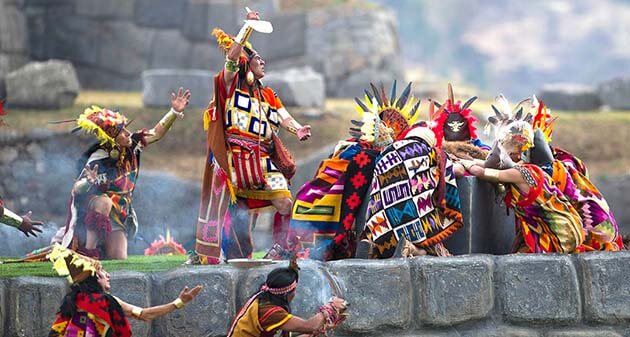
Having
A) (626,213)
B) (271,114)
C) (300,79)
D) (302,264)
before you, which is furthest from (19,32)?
(302,264)

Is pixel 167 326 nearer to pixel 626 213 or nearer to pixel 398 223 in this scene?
pixel 398 223

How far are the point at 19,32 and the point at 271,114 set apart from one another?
1306 centimetres

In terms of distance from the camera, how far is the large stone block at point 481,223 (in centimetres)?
915

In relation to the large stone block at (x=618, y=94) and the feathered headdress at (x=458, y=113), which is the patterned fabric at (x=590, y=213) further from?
the large stone block at (x=618, y=94)

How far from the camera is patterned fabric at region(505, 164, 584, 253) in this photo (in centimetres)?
874

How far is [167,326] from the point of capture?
8.00m

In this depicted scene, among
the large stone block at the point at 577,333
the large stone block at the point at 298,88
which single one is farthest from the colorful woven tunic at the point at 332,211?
the large stone block at the point at 298,88

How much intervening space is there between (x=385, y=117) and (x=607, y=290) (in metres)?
2.19

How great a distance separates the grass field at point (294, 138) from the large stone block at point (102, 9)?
111 inches

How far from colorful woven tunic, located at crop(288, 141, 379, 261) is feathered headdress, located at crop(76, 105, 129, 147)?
148cm

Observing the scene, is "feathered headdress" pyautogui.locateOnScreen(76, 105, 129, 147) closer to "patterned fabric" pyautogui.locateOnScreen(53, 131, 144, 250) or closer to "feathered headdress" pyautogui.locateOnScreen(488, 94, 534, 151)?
"patterned fabric" pyautogui.locateOnScreen(53, 131, 144, 250)

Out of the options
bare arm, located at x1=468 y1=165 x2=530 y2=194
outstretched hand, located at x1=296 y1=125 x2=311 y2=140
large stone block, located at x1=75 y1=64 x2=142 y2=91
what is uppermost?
large stone block, located at x1=75 y1=64 x2=142 y2=91

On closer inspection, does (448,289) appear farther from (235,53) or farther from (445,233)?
(235,53)

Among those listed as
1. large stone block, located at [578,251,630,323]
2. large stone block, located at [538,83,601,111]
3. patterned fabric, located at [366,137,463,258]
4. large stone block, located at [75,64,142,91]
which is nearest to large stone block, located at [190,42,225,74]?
large stone block, located at [75,64,142,91]
